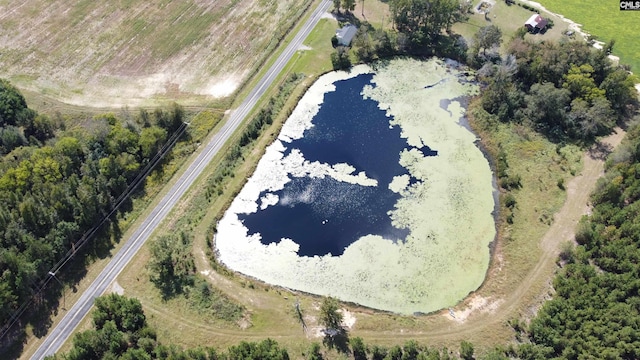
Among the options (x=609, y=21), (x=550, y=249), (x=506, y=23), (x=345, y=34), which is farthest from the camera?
(x=609, y=21)

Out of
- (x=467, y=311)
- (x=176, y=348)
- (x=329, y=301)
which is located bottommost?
(x=467, y=311)

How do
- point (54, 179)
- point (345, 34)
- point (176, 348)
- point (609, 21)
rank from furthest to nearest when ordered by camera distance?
point (609, 21) → point (345, 34) → point (54, 179) → point (176, 348)

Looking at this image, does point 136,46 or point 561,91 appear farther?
point 136,46

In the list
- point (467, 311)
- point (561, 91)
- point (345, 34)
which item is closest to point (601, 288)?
point (467, 311)

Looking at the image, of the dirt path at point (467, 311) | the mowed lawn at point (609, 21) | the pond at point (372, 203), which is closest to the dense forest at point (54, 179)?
the dirt path at point (467, 311)

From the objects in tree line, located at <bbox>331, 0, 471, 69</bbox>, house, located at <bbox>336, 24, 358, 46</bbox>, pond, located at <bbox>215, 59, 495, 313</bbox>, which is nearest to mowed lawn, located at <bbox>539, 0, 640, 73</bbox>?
tree line, located at <bbox>331, 0, 471, 69</bbox>

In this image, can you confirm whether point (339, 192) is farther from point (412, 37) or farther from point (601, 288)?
point (412, 37)

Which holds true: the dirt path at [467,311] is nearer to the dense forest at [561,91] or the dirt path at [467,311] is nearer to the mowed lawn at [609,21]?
the dense forest at [561,91]
